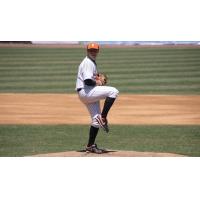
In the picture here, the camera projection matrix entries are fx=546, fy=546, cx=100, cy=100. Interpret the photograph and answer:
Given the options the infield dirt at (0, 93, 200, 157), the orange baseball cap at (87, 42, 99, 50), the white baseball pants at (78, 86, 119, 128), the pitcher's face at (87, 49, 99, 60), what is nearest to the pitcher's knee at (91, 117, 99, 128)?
the white baseball pants at (78, 86, 119, 128)

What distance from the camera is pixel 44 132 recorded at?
299 inches

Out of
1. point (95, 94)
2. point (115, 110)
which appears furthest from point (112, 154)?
point (115, 110)

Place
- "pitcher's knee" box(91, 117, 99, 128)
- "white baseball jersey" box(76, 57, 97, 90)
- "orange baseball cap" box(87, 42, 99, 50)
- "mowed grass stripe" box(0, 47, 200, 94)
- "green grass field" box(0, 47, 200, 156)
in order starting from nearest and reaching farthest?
1. "orange baseball cap" box(87, 42, 99, 50)
2. "white baseball jersey" box(76, 57, 97, 90)
3. "pitcher's knee" box(91, 117, 99, 128)
4. "green grass field" box(0, 47, 200, 156)
5. "mowed grass stripe" box(0, 47, 200, 94)

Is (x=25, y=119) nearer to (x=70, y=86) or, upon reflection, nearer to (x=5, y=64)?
(x=5, y=64)

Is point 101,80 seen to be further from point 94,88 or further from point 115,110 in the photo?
point 115,110

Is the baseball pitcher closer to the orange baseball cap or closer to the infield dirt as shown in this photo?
the orange baseball cap

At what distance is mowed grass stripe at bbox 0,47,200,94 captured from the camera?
694 cm

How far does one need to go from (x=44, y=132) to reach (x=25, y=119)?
0.92 meters

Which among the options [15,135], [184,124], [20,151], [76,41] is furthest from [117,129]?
[76,41]

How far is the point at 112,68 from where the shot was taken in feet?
29.9

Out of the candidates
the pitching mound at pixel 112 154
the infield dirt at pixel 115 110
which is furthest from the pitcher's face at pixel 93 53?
the infield dirt at pixel 115 110

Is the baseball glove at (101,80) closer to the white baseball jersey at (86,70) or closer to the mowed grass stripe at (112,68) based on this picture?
the white baseball jersey at (86,70)
